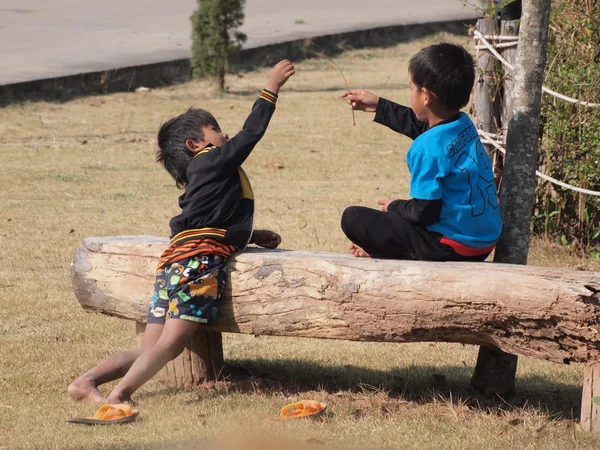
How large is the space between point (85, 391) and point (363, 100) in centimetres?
182

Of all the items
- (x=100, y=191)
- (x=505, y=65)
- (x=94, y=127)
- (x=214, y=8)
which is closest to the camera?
(x=505, y=65)

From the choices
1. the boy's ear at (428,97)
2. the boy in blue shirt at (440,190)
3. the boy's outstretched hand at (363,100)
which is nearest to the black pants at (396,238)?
the boy in blue shirt at (440,190)

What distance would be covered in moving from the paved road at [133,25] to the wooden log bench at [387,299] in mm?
8642

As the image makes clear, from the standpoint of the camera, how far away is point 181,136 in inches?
179

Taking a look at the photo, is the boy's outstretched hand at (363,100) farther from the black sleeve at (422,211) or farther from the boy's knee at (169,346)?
the boy's knee at (169,346)

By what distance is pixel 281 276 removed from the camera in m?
4.21

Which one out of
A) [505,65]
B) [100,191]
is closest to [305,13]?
[100,191]

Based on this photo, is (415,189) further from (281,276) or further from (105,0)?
(105,0)

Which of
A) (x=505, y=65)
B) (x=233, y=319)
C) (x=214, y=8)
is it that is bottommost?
(x=233, y=319)

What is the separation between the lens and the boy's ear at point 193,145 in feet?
14.8

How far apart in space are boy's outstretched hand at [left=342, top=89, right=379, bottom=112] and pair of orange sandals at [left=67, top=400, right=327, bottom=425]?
1376 millimetres

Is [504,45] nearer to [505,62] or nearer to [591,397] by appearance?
[505,62]

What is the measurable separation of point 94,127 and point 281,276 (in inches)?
302

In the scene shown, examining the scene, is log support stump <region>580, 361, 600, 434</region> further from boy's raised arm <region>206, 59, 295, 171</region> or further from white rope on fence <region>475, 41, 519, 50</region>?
white rope on fence <region>475, 41, 519, 50</region>
